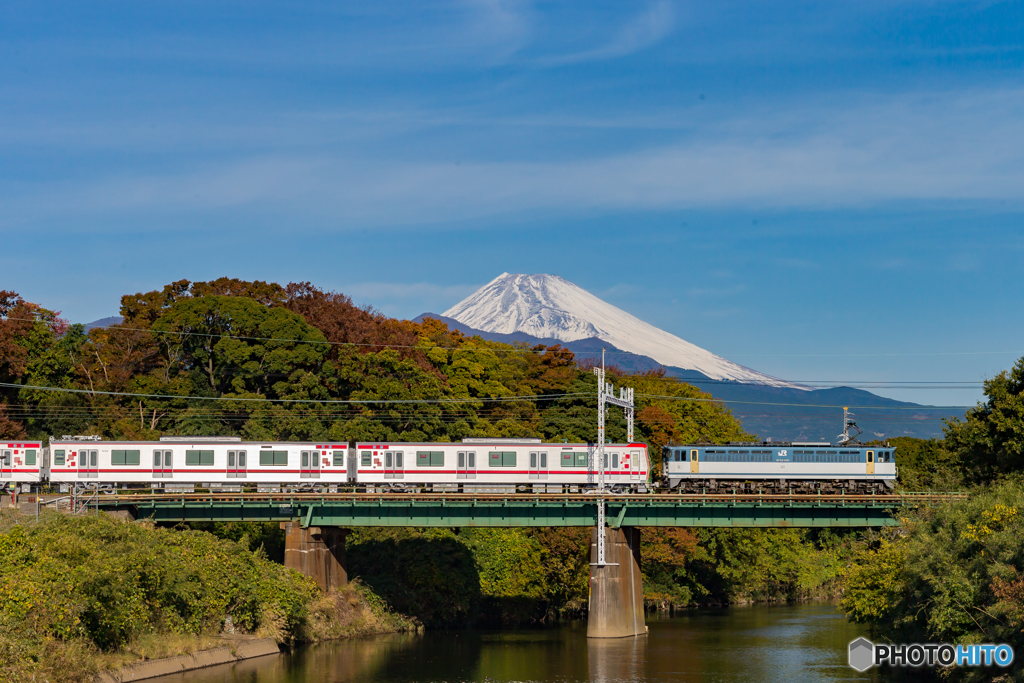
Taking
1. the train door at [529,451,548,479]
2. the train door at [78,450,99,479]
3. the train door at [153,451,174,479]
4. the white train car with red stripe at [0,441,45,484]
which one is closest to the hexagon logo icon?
the train door at [529,451,548,479]

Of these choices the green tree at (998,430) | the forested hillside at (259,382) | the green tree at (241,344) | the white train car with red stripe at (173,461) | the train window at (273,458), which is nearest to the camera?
the green tree at (998,430)

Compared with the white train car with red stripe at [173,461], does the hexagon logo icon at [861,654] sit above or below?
below

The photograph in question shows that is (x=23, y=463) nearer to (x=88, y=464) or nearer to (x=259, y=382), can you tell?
(x=88, y=464)

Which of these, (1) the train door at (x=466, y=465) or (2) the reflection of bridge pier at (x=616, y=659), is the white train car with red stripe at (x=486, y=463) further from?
(2) the reflection of bridge pier at (x=616, y=659)

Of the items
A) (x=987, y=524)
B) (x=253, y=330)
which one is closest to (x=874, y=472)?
(x=987, y=524)

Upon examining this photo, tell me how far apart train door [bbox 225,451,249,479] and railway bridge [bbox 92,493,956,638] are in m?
5.45

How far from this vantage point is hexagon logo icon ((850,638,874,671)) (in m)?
49.6

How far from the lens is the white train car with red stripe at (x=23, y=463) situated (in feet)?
219

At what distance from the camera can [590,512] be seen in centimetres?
5991

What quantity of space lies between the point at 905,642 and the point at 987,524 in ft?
30.1

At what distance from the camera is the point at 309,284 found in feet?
361

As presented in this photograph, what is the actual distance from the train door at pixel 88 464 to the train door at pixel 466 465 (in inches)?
Result: 853

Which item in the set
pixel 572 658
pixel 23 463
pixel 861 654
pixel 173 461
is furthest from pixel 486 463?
pixel 23 463

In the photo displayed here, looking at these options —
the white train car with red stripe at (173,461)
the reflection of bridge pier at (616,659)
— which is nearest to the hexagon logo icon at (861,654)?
the reflection of bridge pier at (616,659)
